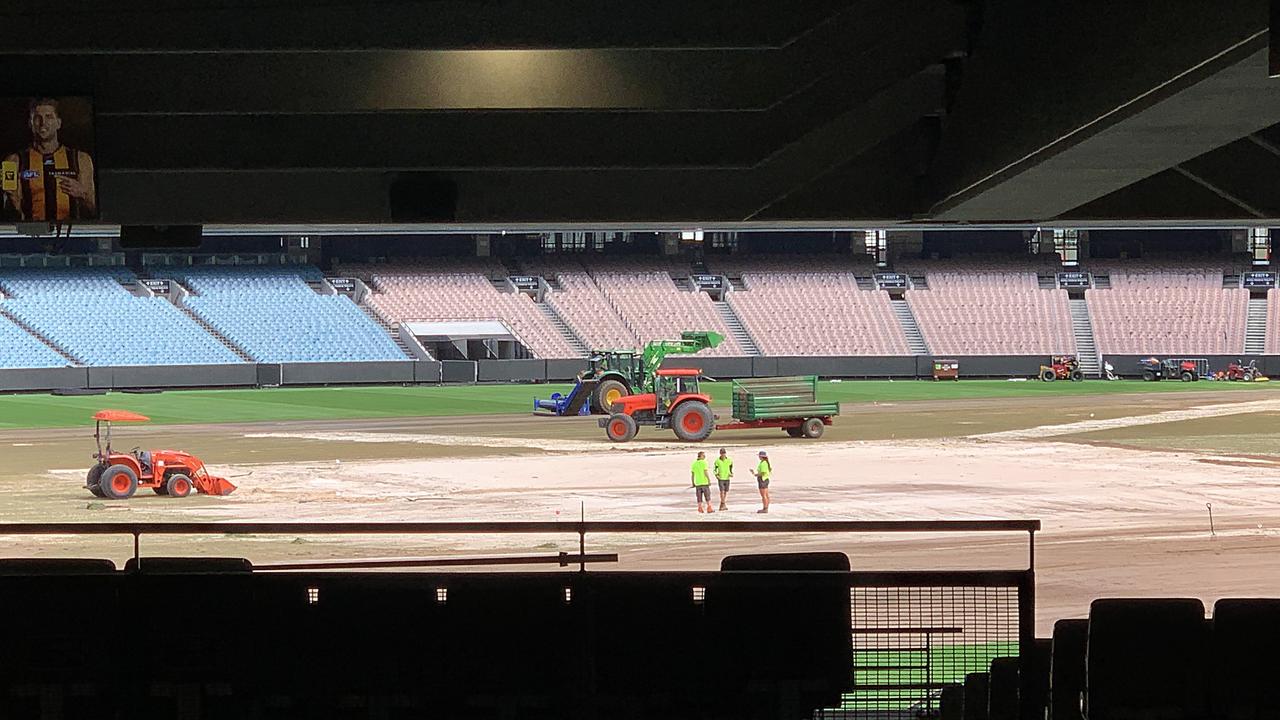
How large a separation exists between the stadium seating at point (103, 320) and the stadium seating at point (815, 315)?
28.0m

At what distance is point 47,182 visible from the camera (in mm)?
9008

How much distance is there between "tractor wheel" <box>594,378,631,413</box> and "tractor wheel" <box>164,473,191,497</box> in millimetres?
20362

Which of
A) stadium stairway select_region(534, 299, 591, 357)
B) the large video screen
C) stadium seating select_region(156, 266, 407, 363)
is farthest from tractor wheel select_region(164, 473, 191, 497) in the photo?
stadium stairway select_region(534, 299, 591, 357)

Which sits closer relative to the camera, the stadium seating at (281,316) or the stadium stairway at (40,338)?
the stadium stairway at (40,338)

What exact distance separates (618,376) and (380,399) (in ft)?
56.6

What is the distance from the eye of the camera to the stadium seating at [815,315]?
82.8 m

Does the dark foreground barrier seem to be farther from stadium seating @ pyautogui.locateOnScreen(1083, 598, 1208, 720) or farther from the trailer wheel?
the trailer wheel

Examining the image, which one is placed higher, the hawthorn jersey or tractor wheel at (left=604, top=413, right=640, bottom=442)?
the hawthorn jersey

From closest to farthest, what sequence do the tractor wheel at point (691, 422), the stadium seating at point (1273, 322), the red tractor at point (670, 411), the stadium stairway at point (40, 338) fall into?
the tractor wheel at point (691, 422)
the red tractor at point (670, 411)
the stadium stairway at point (40, 338)
the stadium seating at point (1273, 322)

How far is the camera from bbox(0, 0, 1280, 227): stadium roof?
6.33 m

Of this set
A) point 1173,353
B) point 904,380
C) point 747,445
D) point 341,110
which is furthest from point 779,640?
point 1173,353

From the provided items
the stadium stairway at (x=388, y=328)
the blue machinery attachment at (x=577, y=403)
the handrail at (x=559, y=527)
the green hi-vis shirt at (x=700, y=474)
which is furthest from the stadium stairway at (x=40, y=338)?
the handrail at (x=559, y=527)

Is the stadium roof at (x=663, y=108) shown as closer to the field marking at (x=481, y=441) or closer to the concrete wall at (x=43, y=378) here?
the field marking at (x=481, y=441)

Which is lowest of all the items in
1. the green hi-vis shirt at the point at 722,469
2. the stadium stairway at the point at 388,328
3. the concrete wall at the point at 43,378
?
the green hi-vis shirt at the point at 722,469
